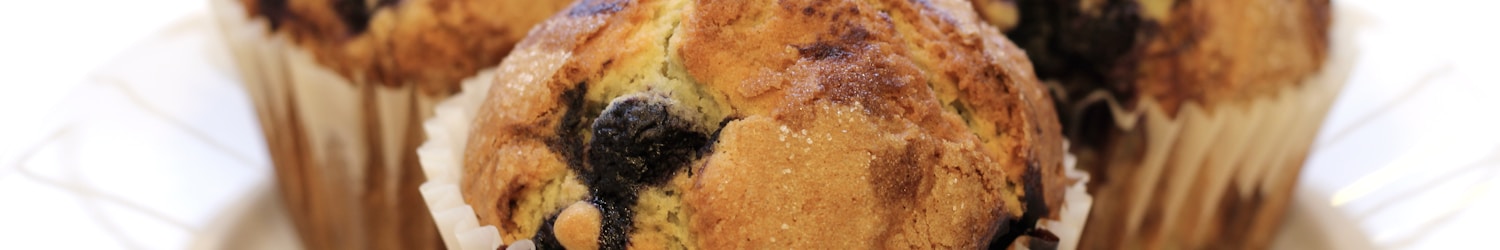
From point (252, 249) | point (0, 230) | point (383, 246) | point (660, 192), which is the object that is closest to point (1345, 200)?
point (660, 192)

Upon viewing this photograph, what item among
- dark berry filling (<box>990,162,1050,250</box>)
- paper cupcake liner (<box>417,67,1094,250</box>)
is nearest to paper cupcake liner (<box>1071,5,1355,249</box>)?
paper cupcake liner (<box>417,67,1094,250</box>)

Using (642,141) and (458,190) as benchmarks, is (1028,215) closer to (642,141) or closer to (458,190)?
(642,141)

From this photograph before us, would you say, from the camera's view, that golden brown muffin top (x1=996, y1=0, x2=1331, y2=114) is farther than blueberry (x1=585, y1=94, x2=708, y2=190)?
Yes

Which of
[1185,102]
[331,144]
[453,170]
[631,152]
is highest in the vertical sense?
[331,144]

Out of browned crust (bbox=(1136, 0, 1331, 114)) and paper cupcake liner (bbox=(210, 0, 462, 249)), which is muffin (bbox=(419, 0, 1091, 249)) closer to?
browned crust (bbox=(1136, 0, 1331, 114))

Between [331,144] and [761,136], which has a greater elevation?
[331,144]

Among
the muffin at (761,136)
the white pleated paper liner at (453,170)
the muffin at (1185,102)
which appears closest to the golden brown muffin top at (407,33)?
the white pleated paper liner at (453,170)

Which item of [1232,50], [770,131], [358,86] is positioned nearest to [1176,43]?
[1232,50]

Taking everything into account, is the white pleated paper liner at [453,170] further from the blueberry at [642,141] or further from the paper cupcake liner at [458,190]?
the blueberry at [642,141]
